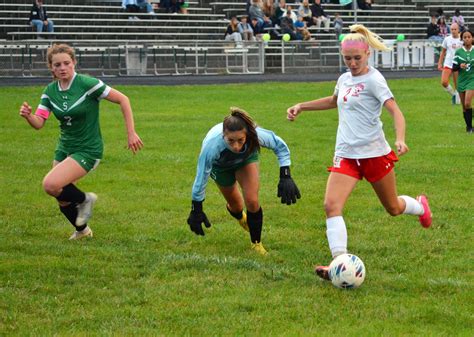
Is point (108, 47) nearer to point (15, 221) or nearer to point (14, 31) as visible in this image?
point (14, 31)

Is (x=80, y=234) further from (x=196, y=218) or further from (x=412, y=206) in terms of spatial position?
(x=412, y=206)

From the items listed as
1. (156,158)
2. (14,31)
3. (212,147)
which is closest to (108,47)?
(14,31)

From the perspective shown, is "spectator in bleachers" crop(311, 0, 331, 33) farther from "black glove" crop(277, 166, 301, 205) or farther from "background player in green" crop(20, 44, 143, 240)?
"black glove" crop(277, 166, 301, 205)

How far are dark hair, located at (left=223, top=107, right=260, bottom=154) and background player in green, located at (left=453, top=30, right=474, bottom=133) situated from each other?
37.6ft

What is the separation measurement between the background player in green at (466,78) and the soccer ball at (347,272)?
1218cm

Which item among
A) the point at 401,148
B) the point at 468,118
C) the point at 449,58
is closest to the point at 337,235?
the point at 401,148

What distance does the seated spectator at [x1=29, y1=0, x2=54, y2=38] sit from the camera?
3475 centimetres

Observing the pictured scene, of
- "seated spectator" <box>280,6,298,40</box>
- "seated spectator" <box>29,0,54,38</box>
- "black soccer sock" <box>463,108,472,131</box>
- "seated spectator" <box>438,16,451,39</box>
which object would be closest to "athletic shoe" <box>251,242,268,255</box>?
"black soccer sock" <box>463,108,472,131</box>

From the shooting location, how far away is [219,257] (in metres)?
9.06

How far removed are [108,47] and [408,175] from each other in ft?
69.1

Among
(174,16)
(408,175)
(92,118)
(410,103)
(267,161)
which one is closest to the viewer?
(92,118)

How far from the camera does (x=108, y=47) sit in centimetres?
3384

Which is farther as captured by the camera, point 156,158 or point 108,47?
point 108,47

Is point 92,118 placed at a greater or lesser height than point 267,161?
greater
